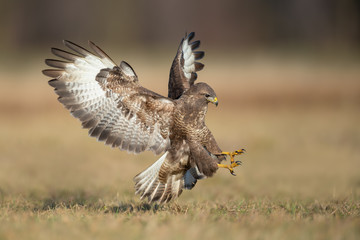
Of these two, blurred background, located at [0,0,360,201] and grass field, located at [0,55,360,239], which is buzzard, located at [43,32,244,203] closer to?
grass field, located at [0,55,360,239]

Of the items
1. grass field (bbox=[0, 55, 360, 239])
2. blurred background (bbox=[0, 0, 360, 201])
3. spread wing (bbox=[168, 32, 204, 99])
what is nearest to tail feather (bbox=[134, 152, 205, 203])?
grass field (bbox=[0, 55, 360, 239])

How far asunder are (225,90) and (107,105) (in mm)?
13058

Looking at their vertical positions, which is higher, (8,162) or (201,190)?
(201,190)

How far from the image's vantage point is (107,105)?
234 inches

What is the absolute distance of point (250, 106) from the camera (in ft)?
58.8

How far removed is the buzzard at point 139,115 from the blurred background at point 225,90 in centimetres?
82

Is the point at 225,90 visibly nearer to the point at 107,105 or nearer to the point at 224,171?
the point at 224,171

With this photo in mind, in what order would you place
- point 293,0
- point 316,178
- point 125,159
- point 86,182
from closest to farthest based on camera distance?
point 86,182
point 316,178
point 125,159
point 293,0

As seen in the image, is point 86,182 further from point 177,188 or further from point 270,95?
point 270,95

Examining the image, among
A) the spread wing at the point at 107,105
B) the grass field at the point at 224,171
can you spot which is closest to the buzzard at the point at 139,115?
the spread wing at the point at 107,105

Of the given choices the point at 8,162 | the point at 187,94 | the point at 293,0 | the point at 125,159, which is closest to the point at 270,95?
the point at 125,159

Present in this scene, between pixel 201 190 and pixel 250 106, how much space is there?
33.6 feet

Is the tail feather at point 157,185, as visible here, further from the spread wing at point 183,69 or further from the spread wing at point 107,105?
the spread wing at point 183,69

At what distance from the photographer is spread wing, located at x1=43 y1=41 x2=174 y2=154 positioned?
19.2 feet
